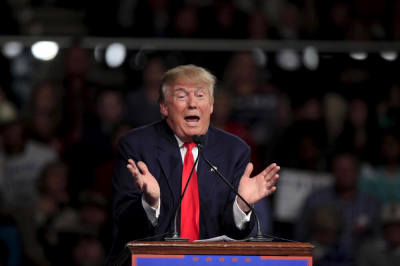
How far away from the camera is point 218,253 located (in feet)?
11.0

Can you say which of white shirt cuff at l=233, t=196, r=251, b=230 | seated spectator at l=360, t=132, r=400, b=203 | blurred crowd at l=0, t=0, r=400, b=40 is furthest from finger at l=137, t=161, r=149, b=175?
blurred crowd at l=0, t=0, r=400, b=40

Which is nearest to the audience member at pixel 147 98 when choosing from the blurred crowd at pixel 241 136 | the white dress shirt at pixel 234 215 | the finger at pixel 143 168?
the blurred crowd at pixel 241 136

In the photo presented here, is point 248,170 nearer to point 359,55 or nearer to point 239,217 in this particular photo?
point 239,217

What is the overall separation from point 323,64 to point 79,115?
6.65 feet

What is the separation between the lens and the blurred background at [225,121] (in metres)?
6.89

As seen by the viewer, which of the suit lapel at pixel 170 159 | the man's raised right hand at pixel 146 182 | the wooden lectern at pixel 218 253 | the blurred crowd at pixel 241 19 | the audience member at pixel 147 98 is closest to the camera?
the wooden lectern at pixel 218 253

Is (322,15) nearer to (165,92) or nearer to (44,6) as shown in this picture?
(44,6)

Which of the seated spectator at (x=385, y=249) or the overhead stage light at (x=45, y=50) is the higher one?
the overhead stage light at (x=45, y=50)

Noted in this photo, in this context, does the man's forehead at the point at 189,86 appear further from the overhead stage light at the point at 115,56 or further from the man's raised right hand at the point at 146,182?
the overhead stage light at the point at 115,56

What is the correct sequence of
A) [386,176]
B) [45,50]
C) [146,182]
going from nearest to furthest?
1. [146,182]
2. [386,176]
3. [45,50]

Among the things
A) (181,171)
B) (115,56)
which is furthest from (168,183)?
(115,56)

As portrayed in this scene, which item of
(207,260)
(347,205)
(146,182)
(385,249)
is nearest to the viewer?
(207,260)

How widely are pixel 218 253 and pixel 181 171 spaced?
732 mm

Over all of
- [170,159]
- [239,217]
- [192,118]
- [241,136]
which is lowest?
[239,217]
